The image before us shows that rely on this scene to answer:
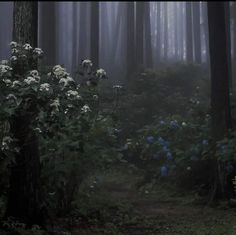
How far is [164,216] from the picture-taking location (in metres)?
8.77

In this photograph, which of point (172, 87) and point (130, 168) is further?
point (172, 87)

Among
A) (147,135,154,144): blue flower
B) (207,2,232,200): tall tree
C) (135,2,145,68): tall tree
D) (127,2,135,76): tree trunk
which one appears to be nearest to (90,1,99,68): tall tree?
(127,2,135,76): tree trunk

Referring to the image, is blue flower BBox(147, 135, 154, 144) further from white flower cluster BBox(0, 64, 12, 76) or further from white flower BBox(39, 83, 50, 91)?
white flower BBox(39, 83, 50, 91)

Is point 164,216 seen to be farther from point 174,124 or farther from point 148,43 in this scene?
point 148,43

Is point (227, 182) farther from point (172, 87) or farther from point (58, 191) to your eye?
point (172, 87)

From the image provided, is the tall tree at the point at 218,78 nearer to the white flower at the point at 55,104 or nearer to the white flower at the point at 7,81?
the white flower at the point at 55,104

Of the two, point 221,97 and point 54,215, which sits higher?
point 221,97

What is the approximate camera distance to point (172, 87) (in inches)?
857

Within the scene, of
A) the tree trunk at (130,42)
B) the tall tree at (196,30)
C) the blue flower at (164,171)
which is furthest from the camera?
the tall tree at (196,30)

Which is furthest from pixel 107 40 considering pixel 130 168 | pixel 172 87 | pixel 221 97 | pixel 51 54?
pixel 221 97

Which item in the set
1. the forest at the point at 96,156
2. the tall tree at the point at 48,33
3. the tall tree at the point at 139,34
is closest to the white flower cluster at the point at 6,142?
the forest at the point at 96,156

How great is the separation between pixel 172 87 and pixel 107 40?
26327 mm

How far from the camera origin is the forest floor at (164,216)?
7508 millimetres

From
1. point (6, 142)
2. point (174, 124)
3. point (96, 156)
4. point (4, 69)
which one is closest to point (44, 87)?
point (4, 69)
